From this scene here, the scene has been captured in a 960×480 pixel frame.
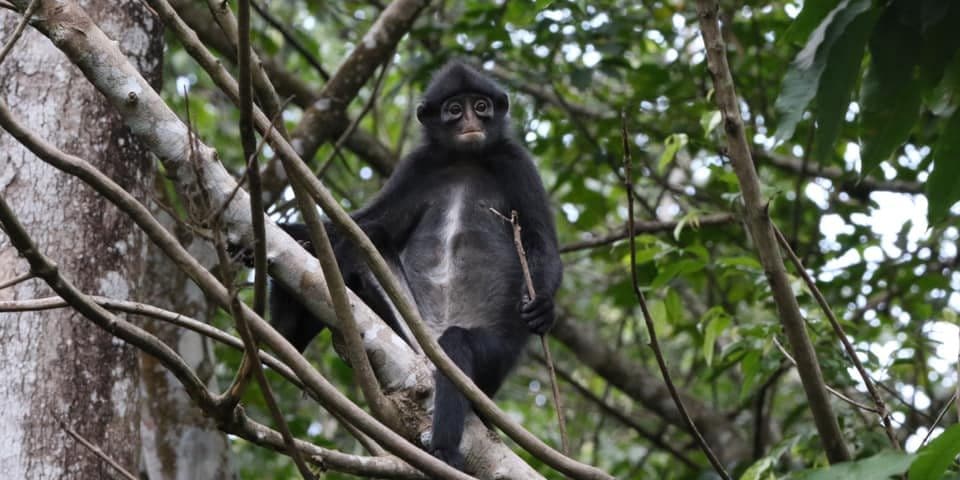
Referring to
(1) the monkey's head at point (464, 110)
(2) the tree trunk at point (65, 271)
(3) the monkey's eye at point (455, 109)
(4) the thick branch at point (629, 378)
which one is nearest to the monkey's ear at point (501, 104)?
(1) the monkey's head at point (464, 110)

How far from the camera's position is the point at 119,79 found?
3.03m

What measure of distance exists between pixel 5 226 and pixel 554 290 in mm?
3049

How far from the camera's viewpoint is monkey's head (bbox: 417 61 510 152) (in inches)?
230

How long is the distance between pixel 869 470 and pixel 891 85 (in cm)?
88

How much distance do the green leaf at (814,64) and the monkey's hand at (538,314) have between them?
237 cm

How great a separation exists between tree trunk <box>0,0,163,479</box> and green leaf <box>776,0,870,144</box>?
7.74 ft

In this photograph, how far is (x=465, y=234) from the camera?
5.64 m

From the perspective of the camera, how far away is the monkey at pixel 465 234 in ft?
15.4

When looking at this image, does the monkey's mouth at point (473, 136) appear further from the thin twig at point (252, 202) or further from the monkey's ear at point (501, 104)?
the thin twig at point (252, 202)

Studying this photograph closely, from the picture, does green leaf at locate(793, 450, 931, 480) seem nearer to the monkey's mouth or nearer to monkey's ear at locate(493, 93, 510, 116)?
the monkey's mouth

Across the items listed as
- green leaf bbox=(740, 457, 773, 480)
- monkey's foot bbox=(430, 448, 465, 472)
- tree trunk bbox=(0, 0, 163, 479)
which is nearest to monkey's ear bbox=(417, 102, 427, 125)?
tree trunk bbox=(0, 0, 163, 479)

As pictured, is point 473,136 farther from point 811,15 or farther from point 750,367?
point 811,15

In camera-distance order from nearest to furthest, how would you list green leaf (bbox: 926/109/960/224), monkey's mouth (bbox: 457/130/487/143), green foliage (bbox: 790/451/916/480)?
green foliage (bbox: 790/451/916/480)
green leaf (bbox: 926/109/960/224)
monkey's mouth (bbox: 457/130/487/143)

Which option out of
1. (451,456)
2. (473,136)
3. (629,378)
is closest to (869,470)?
(451,456)
